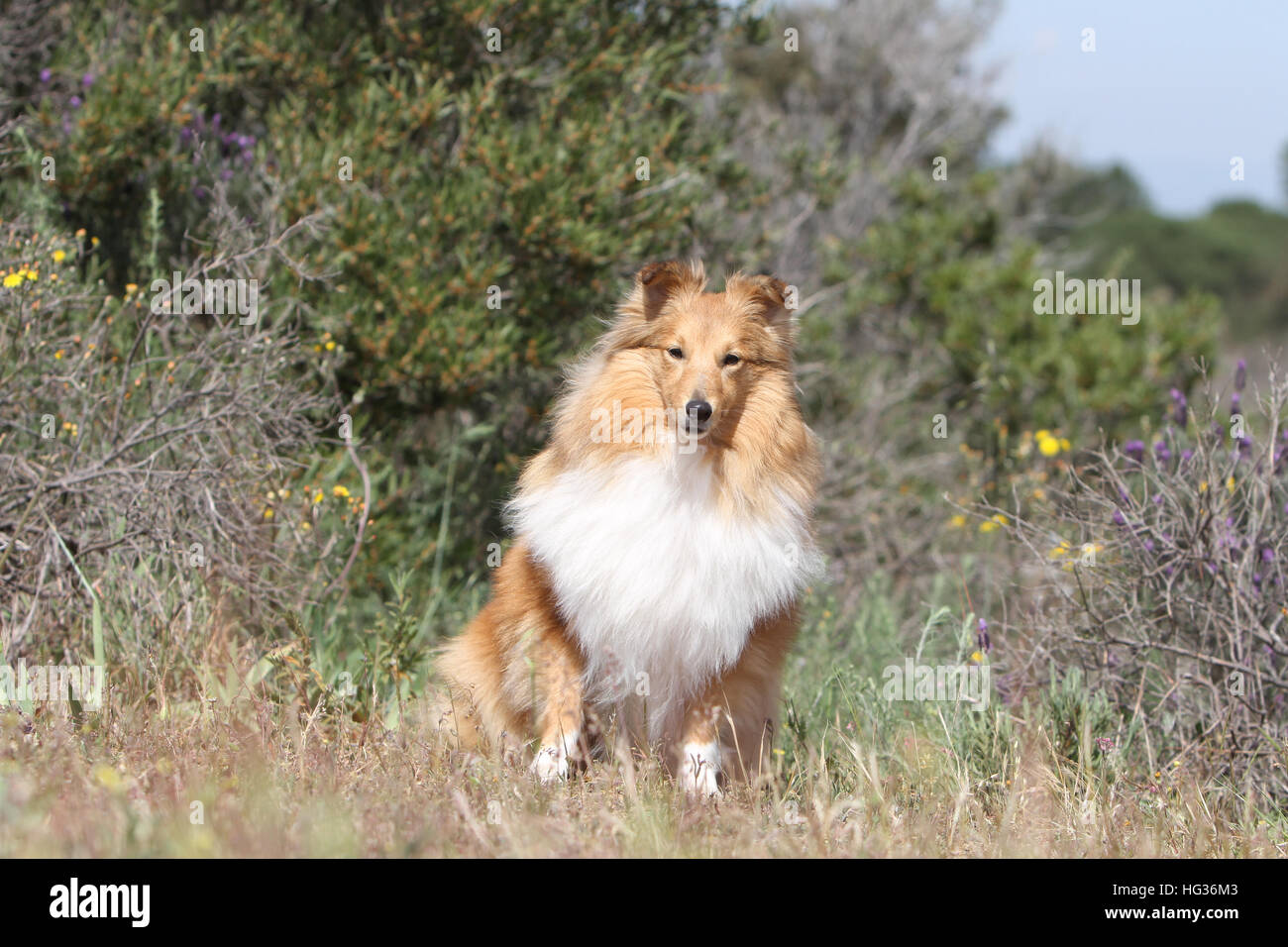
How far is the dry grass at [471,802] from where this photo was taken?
3.22 metres

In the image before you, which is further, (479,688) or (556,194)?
(556,194)

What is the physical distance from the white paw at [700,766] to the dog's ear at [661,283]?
5.39ft

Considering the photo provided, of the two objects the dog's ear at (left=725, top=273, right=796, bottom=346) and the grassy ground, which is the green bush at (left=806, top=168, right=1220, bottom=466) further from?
the grassy ground

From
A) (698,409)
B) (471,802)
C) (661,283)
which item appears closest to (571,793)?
(471,802)

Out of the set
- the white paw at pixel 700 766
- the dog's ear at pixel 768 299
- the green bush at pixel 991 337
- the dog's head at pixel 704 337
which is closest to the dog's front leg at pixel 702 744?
the white paw at pixel 700 766

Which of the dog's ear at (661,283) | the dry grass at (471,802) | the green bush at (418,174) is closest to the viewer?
the dry grass at (471,802)

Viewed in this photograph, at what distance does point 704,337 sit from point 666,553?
0.82 metres

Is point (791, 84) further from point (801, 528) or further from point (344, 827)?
point (344, 827)

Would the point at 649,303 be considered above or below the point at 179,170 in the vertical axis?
below

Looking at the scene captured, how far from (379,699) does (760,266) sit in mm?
4220

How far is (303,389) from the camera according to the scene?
19.6 ft

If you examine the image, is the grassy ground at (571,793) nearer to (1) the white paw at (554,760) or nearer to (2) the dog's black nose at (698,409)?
(1) the white paw at (554,760)

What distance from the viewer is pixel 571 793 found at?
4094 millimetres

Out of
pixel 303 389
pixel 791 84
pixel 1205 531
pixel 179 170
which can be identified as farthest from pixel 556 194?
pixel 791 84
